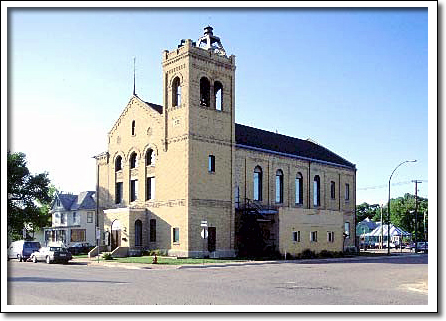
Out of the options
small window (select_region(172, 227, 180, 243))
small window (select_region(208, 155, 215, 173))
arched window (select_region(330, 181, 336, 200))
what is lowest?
small window (select_region(172, 227, 180, 243))

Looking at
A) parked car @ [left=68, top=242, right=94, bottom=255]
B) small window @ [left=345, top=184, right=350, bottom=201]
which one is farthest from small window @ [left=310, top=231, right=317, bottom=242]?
parked car @ [left=68, top=242, right=94, bottom=255]

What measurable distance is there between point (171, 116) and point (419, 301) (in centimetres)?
3155

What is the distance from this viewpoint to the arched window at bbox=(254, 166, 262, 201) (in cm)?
5141

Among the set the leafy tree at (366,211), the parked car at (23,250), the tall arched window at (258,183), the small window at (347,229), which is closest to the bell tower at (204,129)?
the tall arched window at (258,183)

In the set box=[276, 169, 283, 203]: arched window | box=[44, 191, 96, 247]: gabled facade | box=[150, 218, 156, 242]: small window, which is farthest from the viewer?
box=[44, 191, 96, 247]: gabled facade

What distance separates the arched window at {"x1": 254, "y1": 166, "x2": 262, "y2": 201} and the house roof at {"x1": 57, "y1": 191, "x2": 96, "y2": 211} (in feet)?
82.0

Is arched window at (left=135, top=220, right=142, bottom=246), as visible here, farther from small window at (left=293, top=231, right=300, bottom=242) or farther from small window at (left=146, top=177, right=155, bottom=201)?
small window at (left=293, top=231, right=300, bottom=242)

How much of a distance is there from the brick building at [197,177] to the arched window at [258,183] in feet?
0.29

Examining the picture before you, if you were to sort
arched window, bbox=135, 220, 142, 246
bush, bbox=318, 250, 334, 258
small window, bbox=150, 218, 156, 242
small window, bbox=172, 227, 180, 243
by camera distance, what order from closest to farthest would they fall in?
1. small window, bbox=172, 227, 180, 243
2. small window, bbox=150, 218, 156, 242
3. arched window, bbox=135, 220, 142, 246
4. bush, bbox=318, 250, 334, 258

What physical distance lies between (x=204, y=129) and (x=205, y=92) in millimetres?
3363

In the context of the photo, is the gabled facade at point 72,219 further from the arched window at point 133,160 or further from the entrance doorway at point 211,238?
the entrance doorway at point 211,238

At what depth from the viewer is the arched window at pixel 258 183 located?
51.4 meters
